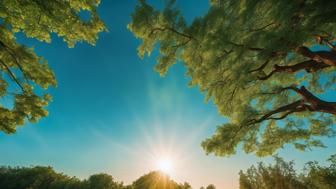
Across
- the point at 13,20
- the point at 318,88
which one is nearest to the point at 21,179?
the point at 13,20

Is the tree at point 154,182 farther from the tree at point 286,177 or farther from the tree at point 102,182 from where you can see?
the tree at point 286,177

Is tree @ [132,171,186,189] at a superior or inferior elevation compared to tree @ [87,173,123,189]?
superior

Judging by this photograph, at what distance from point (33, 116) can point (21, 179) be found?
40178 millimetres

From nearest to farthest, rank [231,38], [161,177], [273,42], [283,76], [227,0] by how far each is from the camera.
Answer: [273,42] → [231,38] → [227,0] → [283,76] → [161,177]

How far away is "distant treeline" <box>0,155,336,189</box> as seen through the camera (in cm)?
1688

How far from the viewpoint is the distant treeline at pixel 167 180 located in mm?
16875

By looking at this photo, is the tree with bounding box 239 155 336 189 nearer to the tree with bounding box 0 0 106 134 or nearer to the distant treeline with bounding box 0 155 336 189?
the distant treeline with bounding box 0 155 336 189

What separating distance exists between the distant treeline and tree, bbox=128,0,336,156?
12118mm

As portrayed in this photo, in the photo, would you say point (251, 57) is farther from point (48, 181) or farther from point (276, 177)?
point (48, 181)

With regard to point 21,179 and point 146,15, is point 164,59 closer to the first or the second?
point 146,15

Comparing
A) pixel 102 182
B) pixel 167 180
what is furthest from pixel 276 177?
pixel 102 182

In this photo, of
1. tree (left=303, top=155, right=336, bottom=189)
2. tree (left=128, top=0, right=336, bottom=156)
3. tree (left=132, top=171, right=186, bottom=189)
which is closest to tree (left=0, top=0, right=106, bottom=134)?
tree (left=128, top=0, right=336, bottom=156)

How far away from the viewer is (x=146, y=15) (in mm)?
7051

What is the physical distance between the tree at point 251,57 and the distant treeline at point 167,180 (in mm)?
12118
